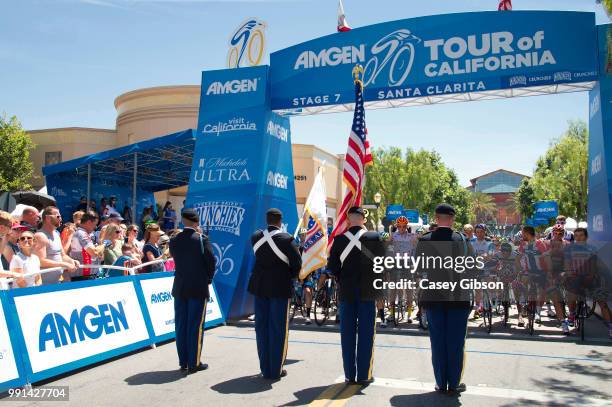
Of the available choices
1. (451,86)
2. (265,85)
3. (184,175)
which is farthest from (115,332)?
(184,175)

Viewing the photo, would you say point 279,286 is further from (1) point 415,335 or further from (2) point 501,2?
(2) point 501,2

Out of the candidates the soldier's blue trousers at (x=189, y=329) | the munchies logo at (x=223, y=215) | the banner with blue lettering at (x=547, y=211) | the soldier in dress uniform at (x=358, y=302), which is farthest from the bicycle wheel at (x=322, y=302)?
the banner with blue lettering at (x=547, y=211)

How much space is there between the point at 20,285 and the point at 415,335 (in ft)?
20.9

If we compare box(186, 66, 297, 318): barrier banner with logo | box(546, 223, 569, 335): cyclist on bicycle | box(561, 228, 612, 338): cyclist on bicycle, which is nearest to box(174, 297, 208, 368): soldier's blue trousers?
box(186, 66, 297, 318): barrier banner with logo

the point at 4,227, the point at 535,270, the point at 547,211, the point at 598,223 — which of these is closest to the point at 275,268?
the point at 4,227

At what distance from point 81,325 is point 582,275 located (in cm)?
846

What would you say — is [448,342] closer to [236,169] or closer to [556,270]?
[556,270]

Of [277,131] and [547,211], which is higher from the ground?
[277,131]

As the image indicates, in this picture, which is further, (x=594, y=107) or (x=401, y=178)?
(x=401, y=178)

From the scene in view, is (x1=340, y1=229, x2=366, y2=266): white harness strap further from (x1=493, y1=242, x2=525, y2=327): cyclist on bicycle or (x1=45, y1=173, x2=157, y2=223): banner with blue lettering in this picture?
(x1=45, y1=173, x2=157, y2=223): banner with blue lettering

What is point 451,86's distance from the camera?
35.9 ft

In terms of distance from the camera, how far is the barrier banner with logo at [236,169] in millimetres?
11594

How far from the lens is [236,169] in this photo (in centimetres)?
1211

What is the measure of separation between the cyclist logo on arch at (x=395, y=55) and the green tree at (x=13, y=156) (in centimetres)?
2637
